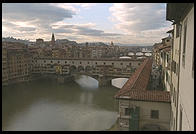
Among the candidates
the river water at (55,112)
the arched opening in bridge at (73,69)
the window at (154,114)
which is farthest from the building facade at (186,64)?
the arched opening in bridge at (73,69)

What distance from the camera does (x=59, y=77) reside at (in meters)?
9.58

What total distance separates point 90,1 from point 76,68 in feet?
31.3

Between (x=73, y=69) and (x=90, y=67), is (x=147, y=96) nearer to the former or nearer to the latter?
(x=90, y=67)

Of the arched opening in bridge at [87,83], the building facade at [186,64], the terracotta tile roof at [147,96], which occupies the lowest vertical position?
the arched opening in bridge at [87,83]

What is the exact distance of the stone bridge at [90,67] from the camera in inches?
347

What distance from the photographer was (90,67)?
9766 mm

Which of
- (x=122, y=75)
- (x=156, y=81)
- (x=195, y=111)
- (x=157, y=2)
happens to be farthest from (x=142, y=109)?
(x=122, y=75)

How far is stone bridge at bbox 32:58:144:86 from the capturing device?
880 centimetres

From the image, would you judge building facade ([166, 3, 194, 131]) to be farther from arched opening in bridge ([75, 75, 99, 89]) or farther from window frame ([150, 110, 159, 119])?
arched opening in bridge ([75, 75, 99, 89])

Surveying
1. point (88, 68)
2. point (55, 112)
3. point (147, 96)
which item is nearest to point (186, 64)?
point (147, 96)

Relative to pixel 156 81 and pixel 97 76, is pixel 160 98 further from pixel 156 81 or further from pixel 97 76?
pixel 97 76

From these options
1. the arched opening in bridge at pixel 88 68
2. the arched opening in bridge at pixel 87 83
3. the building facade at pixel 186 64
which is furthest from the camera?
the arched opening in bridge at pixel 88 68

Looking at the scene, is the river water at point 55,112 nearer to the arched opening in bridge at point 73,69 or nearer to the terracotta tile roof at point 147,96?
the terracotta tile roof at point 147,96

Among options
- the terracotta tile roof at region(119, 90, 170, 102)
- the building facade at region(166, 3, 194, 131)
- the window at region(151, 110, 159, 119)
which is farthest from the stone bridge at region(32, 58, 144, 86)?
the building facade at region(166, 3, 194, 131)
